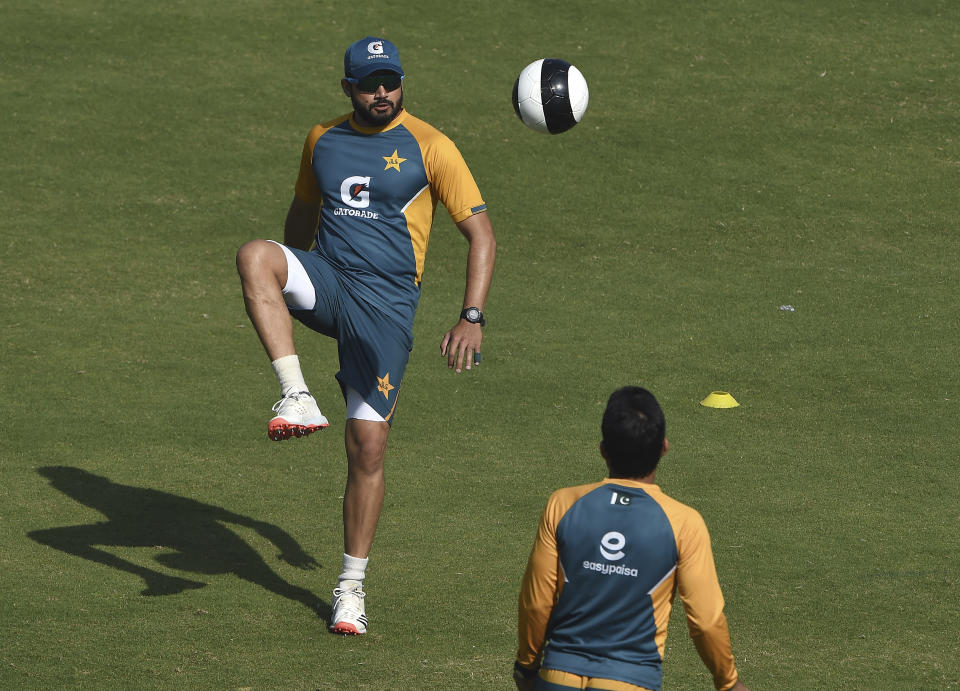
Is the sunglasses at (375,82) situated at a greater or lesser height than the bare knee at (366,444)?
greater

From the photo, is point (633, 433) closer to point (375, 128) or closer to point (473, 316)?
point (473, 316)

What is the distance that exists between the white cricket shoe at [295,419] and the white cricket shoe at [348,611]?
1.25 meters

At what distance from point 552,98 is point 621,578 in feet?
22.4

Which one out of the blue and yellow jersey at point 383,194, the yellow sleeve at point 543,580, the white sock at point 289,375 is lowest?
the yellow sleeve at point 543,580

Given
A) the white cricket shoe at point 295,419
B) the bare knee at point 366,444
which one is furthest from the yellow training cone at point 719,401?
the white cricket shoe at point 295,419

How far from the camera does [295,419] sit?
20.7ft

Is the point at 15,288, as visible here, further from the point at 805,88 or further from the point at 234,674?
the point at 805,88

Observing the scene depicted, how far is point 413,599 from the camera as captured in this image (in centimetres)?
761

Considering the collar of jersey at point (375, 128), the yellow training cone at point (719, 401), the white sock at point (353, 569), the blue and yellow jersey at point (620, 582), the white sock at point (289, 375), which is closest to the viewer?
the blue and yellow jersey at point (620, 582)

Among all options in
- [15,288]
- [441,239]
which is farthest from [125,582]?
[441,239]

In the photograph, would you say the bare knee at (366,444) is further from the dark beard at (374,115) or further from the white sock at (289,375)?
the dark beard at (374,115)

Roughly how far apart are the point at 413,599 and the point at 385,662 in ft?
2.77

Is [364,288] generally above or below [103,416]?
above

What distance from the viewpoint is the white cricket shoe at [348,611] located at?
7094mm
